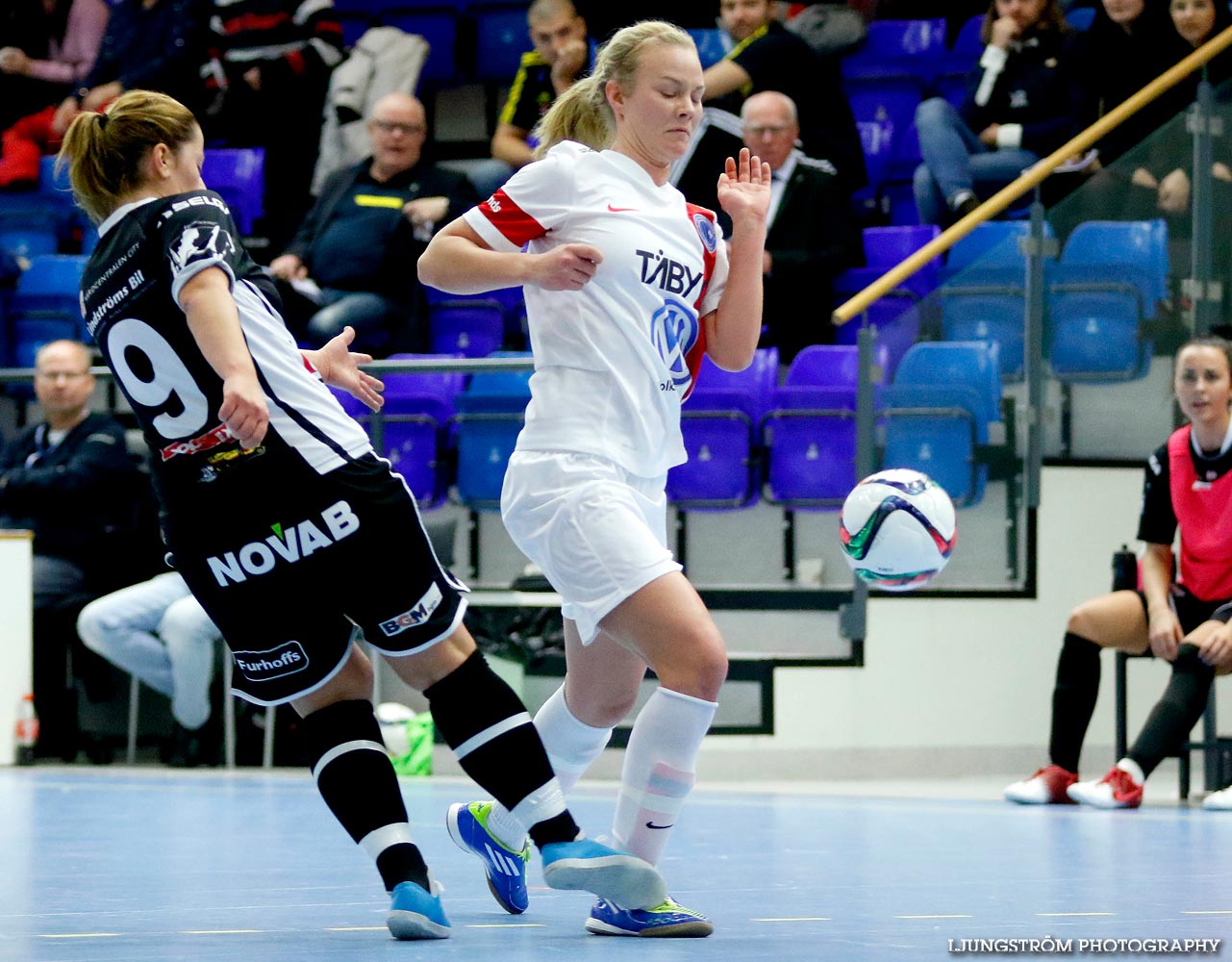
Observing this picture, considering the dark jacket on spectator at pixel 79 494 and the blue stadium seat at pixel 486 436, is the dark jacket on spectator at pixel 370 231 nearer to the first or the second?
the blue stadium seat at pixel 486 436

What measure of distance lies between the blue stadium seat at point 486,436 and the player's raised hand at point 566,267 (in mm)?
4825

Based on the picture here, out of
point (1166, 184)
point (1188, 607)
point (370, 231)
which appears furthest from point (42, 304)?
point (1188, 607)

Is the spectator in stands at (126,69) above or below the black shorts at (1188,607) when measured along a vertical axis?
above

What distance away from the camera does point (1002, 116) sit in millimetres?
10086

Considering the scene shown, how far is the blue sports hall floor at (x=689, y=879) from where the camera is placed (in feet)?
11.2

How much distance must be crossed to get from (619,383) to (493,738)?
0.76 metres

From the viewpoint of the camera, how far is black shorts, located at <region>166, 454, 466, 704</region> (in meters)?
3.54

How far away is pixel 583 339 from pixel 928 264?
194 inches

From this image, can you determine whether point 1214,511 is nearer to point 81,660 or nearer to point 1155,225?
point 1155,225

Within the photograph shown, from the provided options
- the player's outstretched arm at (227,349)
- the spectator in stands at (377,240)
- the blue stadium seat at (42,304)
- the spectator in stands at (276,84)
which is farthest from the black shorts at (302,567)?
the spectator in stands at (276,84)

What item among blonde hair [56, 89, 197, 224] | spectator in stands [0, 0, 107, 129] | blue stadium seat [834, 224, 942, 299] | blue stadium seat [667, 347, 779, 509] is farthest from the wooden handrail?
spectator in stands [0, 0, 107, 129]

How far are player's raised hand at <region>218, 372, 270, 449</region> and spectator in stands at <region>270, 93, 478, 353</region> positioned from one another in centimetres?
611

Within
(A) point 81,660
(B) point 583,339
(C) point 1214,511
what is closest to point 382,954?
(B) point 583,339

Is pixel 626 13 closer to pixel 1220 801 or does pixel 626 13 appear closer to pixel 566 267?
pixel 1220 801
